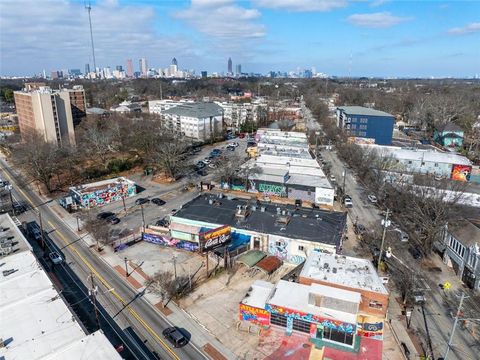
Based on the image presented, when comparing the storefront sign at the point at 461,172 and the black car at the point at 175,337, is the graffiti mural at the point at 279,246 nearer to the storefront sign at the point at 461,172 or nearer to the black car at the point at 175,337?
the black car at the point at 175,337

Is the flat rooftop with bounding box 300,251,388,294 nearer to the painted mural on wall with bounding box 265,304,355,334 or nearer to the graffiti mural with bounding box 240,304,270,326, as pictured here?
the painted mural on wall with bounding box 265,304,355,334

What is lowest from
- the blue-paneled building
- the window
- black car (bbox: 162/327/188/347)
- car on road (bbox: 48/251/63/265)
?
black car (bbox: 162/327/188/347)

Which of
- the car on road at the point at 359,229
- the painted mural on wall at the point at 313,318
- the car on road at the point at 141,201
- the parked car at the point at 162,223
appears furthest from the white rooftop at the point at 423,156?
the painted mural on wall at the point at 313,318

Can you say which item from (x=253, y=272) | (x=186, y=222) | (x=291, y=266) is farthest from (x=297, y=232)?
(x=186, y=222)

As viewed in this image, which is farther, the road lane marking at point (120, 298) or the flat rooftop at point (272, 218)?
the flat rooftop at point (272, 218)

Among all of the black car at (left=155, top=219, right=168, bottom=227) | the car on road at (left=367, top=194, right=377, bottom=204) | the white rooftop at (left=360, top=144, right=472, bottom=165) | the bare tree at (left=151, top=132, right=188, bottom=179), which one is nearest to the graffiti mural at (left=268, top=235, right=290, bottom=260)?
the black car at (left=155, top=219, right=168, bottom=227)

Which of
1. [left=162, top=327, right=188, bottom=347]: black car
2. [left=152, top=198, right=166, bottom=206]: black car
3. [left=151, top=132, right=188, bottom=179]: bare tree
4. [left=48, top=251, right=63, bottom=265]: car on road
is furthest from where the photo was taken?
[left=151, top=132, right=188, bottom=179]: bare tree
